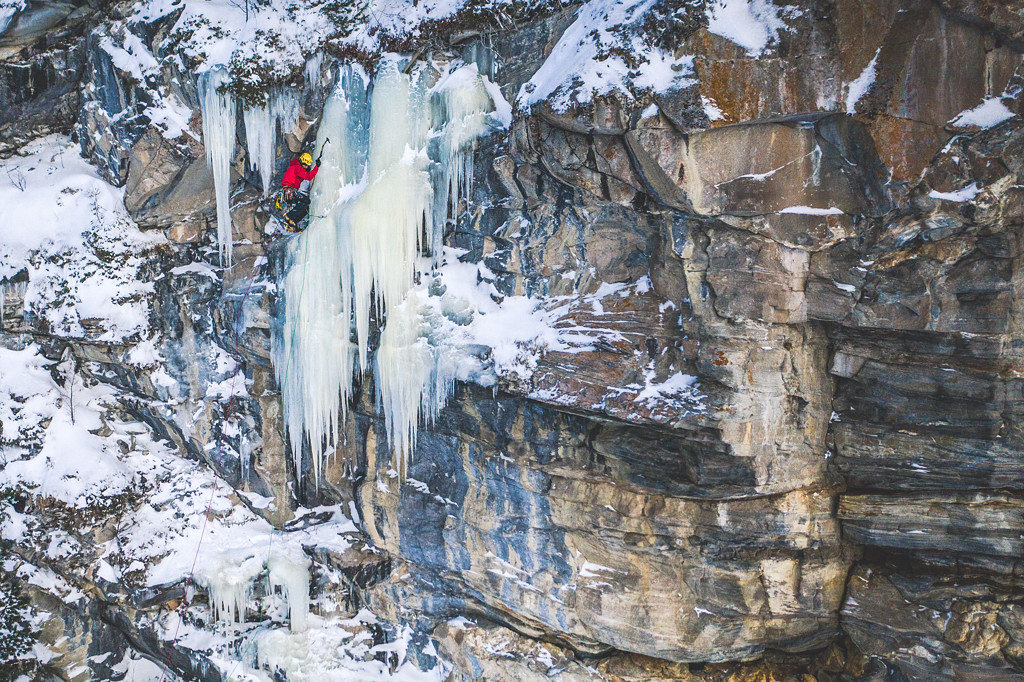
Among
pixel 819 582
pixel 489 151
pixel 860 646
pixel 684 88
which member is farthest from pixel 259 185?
pixel 860 646

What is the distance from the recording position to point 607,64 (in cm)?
645

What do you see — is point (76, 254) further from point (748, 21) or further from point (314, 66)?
point (748, 21)

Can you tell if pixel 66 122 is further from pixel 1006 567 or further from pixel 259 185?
pixel 1006 567

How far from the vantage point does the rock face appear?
19.5 ft

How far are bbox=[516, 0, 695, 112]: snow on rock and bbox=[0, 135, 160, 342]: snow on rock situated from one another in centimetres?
664

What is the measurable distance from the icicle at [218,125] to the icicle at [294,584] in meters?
5.07

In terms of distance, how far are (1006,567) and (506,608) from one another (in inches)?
210

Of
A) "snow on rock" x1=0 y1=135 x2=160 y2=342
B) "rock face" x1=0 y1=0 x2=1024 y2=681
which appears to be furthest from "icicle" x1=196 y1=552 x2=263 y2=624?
"snow on rock" x1=0 y1=135 x2=160 y2=342

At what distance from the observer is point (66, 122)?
10867 millimetres

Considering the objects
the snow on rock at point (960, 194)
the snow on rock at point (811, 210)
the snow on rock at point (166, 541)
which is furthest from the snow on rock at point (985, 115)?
the snow on rock at point (166, 541)

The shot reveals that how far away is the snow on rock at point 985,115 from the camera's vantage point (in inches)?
219

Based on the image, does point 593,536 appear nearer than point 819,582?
No

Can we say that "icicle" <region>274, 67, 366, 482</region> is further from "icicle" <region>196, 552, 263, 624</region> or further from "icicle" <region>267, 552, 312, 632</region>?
"icicle" <region>196, 552, 263, 624</region>

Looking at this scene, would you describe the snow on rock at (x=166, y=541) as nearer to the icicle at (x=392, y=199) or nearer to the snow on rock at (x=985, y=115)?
the icicle at (x=392, y=199)
